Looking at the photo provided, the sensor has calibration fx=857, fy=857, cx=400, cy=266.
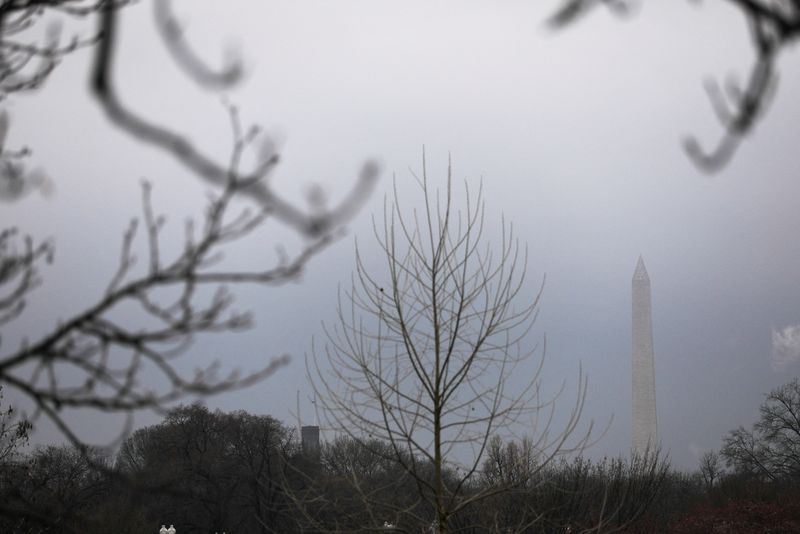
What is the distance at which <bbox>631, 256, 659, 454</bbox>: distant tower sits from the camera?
130ft

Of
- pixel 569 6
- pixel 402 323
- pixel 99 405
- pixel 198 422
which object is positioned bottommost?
pixel 99 405

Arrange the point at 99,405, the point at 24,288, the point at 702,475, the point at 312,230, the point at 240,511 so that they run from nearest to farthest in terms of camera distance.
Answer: the point at 312,230
the point at 99,405
the point at 24,288
the point at 240,511
the point at 702,475

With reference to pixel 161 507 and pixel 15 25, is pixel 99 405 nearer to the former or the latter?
pixel 15 25

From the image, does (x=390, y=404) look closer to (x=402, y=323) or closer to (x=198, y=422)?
(x=402, y=323)

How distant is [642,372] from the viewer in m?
40.6

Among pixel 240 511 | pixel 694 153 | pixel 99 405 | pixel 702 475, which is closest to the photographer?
pixel 694 153

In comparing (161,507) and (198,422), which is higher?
(198,422)

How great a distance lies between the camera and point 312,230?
224 centimetres

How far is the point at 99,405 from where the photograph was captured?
250 cm

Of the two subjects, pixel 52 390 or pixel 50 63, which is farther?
pixel 50 63

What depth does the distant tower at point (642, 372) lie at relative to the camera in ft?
130

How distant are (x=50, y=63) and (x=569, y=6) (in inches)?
85.7

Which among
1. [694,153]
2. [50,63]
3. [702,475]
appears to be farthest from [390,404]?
[702,475]

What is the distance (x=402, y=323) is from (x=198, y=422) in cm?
3556
